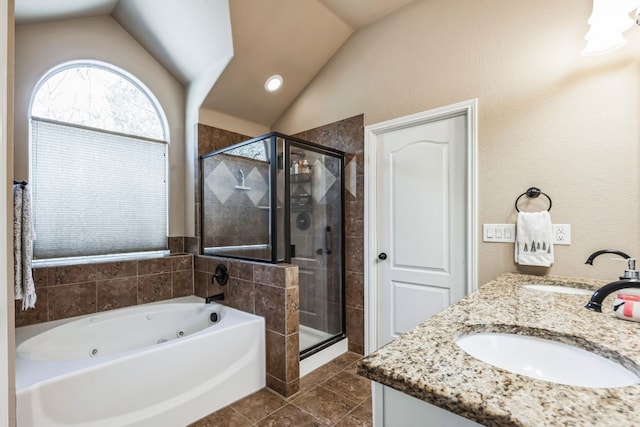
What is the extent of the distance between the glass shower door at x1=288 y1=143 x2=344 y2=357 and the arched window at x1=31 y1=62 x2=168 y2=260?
4.64 feet

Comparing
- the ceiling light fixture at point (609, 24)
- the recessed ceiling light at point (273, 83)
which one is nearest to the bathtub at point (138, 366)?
the recessed ceiling light at point (273, 83)

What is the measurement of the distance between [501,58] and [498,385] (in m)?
2.09

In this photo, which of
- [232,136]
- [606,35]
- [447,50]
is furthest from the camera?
[232,136]

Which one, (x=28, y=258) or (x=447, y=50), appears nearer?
(x=28, y=258)

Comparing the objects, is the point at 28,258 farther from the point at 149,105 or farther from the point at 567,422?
the point at 567,422

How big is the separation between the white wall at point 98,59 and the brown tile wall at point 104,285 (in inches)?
16.5

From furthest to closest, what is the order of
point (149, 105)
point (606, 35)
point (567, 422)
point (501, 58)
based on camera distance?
point (149, 105) → point (501, 58) → point (606, 35) → point (567, 422)

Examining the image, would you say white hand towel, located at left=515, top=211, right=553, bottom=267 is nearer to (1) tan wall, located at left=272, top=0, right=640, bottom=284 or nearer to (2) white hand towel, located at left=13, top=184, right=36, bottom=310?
(1) tan wall, located at left=272, top=0, right=640, bottom=284

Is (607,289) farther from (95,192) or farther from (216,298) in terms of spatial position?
(95,192)

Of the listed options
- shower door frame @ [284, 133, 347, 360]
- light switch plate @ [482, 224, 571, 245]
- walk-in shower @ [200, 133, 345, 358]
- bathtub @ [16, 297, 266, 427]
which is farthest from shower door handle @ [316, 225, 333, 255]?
light switch plate @ [482, 224, 571, 245]

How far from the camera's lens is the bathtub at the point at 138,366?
141cm

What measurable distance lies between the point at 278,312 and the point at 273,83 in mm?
2135

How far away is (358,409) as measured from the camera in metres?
1.89

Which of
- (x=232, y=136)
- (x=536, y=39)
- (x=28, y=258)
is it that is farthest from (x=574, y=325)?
(x=232, y=136)
